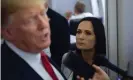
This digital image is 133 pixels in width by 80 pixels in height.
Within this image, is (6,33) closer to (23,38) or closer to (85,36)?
(23,38)

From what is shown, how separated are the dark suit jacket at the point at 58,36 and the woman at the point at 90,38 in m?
0.08

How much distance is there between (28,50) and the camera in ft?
1.82

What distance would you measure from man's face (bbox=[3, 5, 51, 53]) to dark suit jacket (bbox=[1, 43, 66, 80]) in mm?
27

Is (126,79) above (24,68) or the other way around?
the other way around

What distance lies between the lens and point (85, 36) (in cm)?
125

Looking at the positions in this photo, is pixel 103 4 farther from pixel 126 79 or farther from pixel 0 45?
pixel 0 45

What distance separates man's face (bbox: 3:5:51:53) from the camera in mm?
523

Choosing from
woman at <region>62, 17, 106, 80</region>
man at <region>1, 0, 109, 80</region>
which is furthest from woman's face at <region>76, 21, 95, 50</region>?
man at <region>1, 0, 109, 80</region>

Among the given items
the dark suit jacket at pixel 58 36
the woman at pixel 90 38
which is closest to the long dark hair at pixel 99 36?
the woman at pixel 90 38

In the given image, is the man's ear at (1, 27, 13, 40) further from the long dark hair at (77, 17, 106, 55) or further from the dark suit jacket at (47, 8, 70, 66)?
the long dark hair at (77, 17, 106, 55)

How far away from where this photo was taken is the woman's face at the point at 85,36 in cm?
124

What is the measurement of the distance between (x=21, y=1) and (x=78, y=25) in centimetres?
79

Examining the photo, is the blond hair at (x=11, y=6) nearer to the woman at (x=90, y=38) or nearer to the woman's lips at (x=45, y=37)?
the woman's lips at (x=45, y=37)

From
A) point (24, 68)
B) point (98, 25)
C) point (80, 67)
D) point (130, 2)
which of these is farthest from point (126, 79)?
point (24, 68)
